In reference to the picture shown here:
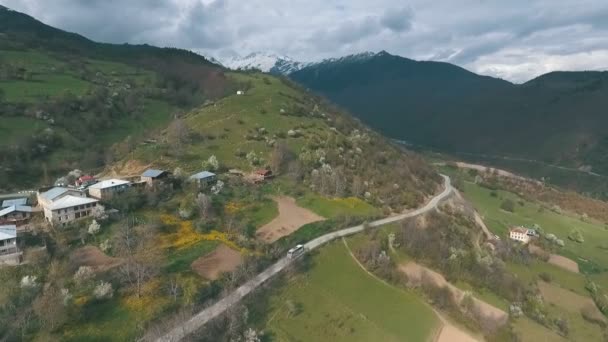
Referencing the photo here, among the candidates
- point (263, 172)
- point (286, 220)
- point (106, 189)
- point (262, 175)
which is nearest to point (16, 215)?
point (106, 189)

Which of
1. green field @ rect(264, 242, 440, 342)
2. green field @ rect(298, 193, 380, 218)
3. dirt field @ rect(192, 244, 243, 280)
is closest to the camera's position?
green field @ rect(264, 242, 440, 342)

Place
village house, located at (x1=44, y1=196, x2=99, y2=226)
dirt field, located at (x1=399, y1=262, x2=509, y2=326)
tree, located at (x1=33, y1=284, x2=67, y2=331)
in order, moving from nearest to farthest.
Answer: tree, located at (x1=33, y1=284, x2=67, y2=331) → village house, located at (x1=44, y1=196, x2=99, y2=226) → dirt field, located at (x1=399, y1=262, x2=509, y2=326)

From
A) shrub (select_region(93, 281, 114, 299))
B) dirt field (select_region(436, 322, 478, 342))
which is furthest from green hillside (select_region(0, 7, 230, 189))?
dirt field (select_region(436, 322, 478, 342))

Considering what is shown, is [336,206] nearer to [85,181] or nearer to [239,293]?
[239,293]

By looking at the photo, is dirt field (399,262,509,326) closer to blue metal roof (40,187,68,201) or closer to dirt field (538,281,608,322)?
dirt field (538,281,608,322)

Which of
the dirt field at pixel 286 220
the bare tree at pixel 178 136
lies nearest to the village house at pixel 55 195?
the dirt field at pixel 286 220

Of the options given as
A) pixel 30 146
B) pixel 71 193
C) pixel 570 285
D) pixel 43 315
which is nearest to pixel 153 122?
pixel 30 146
